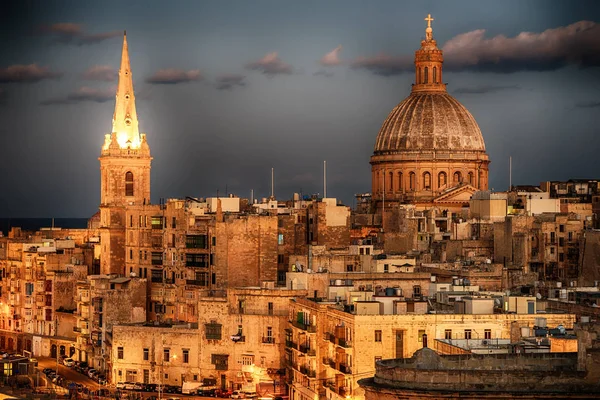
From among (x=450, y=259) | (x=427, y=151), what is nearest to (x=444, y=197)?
(x=427, y=151)

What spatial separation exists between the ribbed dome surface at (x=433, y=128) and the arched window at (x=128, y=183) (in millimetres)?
22244

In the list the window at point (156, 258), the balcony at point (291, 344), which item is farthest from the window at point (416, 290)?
the window at point (156, 258)

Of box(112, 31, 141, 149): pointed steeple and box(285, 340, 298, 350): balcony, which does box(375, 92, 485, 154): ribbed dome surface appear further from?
box(285, 340, 298, 350): balcony

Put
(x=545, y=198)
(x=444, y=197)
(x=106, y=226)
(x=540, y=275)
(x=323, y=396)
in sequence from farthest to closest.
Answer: (x=444, y=197) → (x=545, y=198) → (x=106, y=226) → (x=540, y=275) → (x=323, y=396)

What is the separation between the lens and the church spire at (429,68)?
119 m

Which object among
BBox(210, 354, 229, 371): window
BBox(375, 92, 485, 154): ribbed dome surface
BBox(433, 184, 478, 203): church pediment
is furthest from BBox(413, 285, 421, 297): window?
BBox(375, 92, 485, 154): ribbed dome surface

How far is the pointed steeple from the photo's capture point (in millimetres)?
101188

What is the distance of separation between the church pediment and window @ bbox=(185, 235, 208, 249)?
2635cm

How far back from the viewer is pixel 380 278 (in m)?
74.6

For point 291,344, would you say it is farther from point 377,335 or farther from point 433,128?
point 433,128

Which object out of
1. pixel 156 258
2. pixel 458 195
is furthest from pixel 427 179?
pixel 156 258

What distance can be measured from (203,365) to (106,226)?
78.4 feet

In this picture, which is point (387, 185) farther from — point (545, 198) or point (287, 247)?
point (287, 247)

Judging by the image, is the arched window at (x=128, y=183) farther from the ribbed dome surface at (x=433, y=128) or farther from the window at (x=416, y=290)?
the window at (x=416, y=290)
